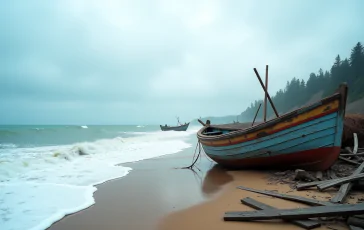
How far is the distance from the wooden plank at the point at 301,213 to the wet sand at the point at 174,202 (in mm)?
90

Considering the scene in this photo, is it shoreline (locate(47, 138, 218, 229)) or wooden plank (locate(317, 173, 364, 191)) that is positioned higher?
wooden plank (locate(317, 173, 364, 191))

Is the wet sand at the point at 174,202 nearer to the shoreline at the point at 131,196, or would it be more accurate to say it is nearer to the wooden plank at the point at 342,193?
the shoreline at the point at 131,196

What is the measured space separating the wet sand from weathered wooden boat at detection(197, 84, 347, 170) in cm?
67

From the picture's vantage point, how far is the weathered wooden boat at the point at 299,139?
5805mm

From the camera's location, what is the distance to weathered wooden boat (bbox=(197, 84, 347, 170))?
5.80m

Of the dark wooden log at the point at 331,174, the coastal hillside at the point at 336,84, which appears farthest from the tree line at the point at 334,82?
the dark wooden log at the point at 331,174

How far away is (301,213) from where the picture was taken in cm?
327

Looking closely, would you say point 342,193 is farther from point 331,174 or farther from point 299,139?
point 299,139

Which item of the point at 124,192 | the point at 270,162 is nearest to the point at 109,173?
the point at 124,192

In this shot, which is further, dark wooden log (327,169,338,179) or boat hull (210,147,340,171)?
boat hull (210,147,340,171)

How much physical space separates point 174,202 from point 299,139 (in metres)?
Result: 3.84

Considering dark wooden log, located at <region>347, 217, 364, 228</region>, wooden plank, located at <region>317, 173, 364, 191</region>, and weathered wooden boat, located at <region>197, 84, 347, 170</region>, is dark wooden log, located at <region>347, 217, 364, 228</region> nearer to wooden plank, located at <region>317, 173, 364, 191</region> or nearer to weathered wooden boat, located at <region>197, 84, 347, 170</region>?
wooden plank, located at <region>317, 173, 364, 191</region>

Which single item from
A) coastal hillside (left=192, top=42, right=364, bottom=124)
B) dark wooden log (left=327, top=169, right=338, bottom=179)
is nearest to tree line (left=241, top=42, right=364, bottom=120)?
coastal hillside (left=192, top=42, right=364, bottom=124)

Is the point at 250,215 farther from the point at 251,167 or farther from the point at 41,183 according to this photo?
the point at 41,183
